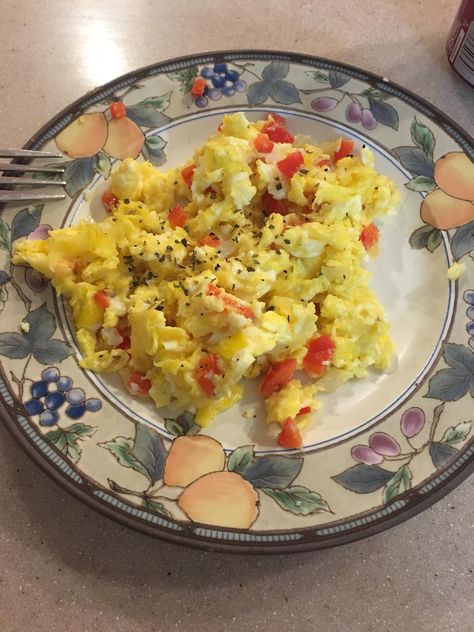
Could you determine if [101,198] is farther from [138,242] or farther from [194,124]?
[194,124]

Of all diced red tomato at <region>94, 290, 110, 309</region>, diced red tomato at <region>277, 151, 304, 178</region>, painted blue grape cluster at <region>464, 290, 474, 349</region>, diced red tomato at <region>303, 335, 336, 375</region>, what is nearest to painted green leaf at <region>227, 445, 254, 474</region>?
diced red tomato at <region>303, 335, 336, 375</region>

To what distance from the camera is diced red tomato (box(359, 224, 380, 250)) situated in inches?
65.4

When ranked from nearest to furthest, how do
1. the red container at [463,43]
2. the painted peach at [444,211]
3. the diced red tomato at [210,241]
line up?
the diced red tomato at [210,241] < the painted peach at [444,211] < the red container at [463,43]

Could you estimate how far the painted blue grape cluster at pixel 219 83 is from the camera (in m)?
1.83

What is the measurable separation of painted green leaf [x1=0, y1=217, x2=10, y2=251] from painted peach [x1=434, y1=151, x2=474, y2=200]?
1.25 metres

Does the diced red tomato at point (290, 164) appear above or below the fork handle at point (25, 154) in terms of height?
above

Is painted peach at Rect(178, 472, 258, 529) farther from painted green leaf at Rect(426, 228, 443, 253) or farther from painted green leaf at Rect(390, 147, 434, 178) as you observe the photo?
painted green leaf at Rect(390, 147, 434, 178)

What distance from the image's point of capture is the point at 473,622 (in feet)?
4.42

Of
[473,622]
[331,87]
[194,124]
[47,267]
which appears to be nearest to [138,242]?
[47,267]

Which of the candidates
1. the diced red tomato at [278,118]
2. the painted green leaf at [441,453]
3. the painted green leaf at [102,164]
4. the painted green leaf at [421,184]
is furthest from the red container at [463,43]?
the painted green leaf at [441,453]

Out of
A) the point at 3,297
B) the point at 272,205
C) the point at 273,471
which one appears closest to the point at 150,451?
the point at 273,471

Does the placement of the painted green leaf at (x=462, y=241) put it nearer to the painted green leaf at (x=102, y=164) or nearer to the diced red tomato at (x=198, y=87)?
the diced red tomato at (x=198, y=87)

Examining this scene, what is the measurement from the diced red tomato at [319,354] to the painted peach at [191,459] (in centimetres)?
32

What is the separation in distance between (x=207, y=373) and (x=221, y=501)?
301mm
